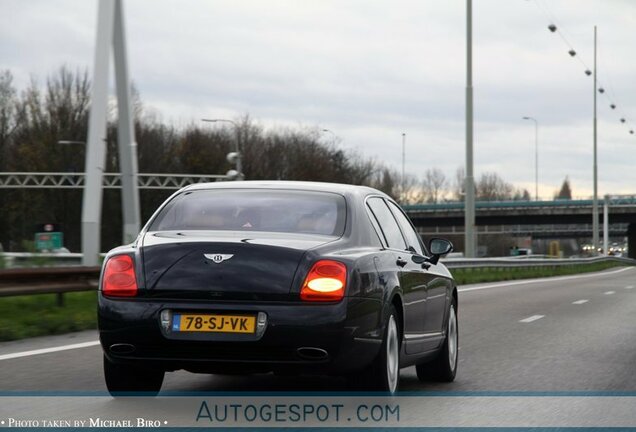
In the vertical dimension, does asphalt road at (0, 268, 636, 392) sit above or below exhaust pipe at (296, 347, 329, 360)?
below

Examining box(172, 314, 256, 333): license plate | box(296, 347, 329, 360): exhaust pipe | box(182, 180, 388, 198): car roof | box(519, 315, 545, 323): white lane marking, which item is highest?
box(182, 180, 388, 198): car roof

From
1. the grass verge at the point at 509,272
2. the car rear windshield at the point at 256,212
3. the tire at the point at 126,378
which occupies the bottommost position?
the grass verge at the point at 509,272

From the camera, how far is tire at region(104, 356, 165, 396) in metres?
7.87

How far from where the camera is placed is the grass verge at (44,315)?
13500 millimetres

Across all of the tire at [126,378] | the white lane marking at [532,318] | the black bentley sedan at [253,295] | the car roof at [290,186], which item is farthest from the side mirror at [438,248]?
the white lane marking at [532,318]

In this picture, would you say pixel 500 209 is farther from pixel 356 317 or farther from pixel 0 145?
pixel 356 317

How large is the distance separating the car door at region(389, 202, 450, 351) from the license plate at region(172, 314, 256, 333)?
6.14 feet

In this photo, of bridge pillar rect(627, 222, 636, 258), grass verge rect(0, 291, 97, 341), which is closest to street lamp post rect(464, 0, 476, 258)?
grass verge rect(0, 291, 97, 341)

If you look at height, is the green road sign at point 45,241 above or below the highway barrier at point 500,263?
above

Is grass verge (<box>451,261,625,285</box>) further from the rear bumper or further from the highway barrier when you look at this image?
the rear bumper

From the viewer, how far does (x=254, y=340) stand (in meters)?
7.14

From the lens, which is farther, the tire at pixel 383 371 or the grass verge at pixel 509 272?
the grass verge at pixel 509 272

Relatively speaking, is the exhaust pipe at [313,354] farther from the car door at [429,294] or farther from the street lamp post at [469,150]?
the street lamp post at [469,150]

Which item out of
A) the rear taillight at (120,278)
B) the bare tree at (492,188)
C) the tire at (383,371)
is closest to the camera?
the rear taillight at (120,278)
